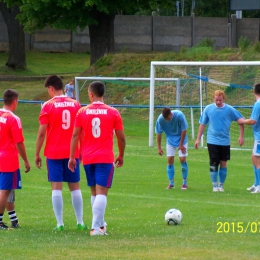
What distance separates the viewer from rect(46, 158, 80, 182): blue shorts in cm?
902

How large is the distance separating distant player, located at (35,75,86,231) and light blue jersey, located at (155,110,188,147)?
185 inches

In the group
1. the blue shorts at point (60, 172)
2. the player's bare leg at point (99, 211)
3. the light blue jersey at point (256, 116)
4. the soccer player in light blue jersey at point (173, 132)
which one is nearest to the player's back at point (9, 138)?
the blue shorts at point (60, 172)

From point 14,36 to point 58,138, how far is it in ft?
118

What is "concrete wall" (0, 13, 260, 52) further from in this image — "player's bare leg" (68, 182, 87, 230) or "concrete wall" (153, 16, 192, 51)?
"player's bare leg" (68, 182, 87, 230)

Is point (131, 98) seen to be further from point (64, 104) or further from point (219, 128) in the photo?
point (64, 104)

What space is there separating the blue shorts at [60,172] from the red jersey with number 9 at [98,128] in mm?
466

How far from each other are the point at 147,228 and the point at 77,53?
43824mm

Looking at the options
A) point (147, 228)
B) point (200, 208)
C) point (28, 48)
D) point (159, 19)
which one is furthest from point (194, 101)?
point (28, 48)

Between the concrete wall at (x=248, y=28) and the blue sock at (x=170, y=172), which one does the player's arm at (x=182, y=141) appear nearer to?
the blue sock at (x=170, y=172)

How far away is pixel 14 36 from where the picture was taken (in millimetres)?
43906

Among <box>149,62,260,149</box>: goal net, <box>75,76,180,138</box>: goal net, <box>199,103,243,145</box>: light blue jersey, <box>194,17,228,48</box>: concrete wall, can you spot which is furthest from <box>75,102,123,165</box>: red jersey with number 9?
<box>194,17,228,48</box>: concrete wall

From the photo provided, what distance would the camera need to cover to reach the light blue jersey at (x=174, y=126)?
13.6m

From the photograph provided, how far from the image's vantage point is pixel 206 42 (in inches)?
1511

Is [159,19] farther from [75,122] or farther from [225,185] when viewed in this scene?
[75,122]
